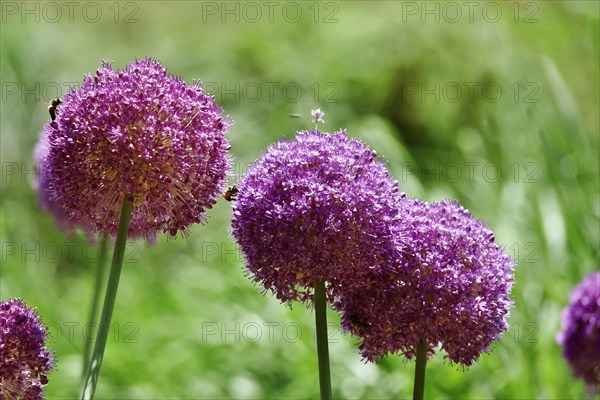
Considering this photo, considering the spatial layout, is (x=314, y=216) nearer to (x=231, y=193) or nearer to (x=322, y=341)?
(x=322, y=341)

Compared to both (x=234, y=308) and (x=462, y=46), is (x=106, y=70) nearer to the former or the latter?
(x=234, y=308)

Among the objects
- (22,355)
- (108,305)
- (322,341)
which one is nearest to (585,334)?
(322,341)

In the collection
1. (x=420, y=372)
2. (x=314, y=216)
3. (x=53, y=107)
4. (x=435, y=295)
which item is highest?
(x=53, y=107)

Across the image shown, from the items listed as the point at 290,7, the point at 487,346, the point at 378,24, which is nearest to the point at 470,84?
the point at 378,24

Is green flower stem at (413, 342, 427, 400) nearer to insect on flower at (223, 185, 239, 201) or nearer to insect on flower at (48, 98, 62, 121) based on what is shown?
insect on flower at (223, 185, 239, 201)

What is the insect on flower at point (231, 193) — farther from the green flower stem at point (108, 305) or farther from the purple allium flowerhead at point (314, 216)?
the green flower stem at point (108, 305)

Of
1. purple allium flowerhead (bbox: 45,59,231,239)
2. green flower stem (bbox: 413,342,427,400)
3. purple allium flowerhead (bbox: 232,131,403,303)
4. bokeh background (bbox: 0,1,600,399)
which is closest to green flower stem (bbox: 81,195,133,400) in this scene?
purple allium flowerhead (bbox: 45,59,231,239)

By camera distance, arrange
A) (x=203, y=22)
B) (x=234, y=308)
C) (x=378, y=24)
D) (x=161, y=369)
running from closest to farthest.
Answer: (x=161, y=369)
(x=234, y=308)
(x=378, y=24)
(x=203, y=22)
